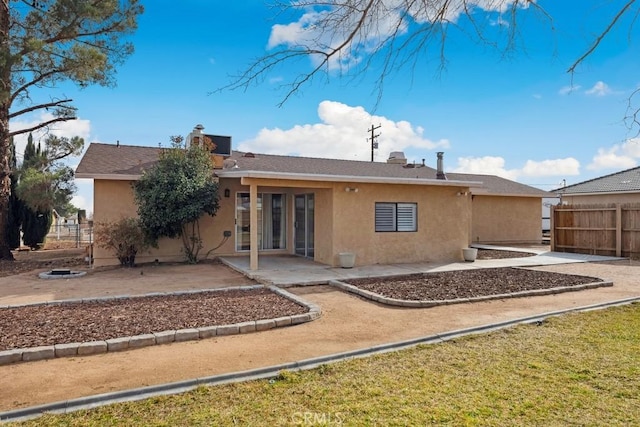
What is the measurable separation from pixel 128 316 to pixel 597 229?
17697 mm

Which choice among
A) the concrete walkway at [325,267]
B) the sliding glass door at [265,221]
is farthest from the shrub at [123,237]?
the sliding glass door at [265,221]

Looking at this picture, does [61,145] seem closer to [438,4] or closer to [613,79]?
[438,4]

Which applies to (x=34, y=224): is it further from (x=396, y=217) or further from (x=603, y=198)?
(x=603, y=198)

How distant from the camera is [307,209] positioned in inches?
554

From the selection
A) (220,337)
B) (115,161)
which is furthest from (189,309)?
(115,161)

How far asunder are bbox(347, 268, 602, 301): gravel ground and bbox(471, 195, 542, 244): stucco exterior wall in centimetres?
968

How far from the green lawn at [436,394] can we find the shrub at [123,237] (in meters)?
9.06

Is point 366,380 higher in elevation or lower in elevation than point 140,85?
lower

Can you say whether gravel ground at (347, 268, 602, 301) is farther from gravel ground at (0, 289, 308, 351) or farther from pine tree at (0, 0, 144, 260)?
pine tree at (0, 0, 144, 260)

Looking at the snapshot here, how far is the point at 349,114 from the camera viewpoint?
516 cm

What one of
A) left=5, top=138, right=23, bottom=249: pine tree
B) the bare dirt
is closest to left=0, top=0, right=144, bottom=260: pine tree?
left=5, top=138, right=23, bottom=249: pine tree

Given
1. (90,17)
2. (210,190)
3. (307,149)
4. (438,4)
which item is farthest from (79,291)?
(307,149)

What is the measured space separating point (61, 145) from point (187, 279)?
10.6 meters

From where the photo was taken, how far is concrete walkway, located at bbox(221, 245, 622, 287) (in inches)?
399
